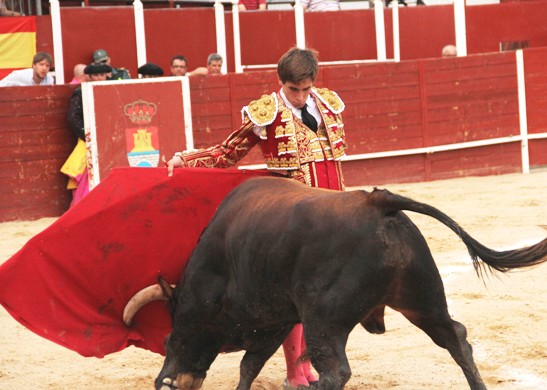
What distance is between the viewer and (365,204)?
9.53 feet

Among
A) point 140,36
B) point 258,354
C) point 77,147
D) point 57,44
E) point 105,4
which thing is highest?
point 105,4

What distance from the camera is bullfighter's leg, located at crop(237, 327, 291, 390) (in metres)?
3.61

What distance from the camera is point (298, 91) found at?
345 centimetres

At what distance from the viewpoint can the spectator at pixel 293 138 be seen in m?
3.53

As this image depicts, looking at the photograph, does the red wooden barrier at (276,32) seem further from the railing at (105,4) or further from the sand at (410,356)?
the sand at (410,356)

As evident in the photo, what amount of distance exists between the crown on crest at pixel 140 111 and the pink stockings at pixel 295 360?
16.9ft

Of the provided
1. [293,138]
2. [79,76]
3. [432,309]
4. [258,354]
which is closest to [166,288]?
[258,354]

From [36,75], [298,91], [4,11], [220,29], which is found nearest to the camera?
[298,91]

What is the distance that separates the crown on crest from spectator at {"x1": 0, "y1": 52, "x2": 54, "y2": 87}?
2.59 ft

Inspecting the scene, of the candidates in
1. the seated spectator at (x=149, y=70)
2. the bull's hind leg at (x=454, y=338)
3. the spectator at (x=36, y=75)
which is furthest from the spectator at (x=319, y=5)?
the bull's hind leg at (x=454, y=338)

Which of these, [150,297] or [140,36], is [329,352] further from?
[140,36]

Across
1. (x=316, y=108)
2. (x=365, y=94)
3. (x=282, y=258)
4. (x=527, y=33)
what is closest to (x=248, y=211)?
(x=282, y=258)

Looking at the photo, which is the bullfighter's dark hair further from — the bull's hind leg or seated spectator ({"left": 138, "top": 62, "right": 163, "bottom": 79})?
seated spectator ({"left": 138, "top": 62, "right": 163, "bottom": 79})

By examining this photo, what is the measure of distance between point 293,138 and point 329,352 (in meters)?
0.89
